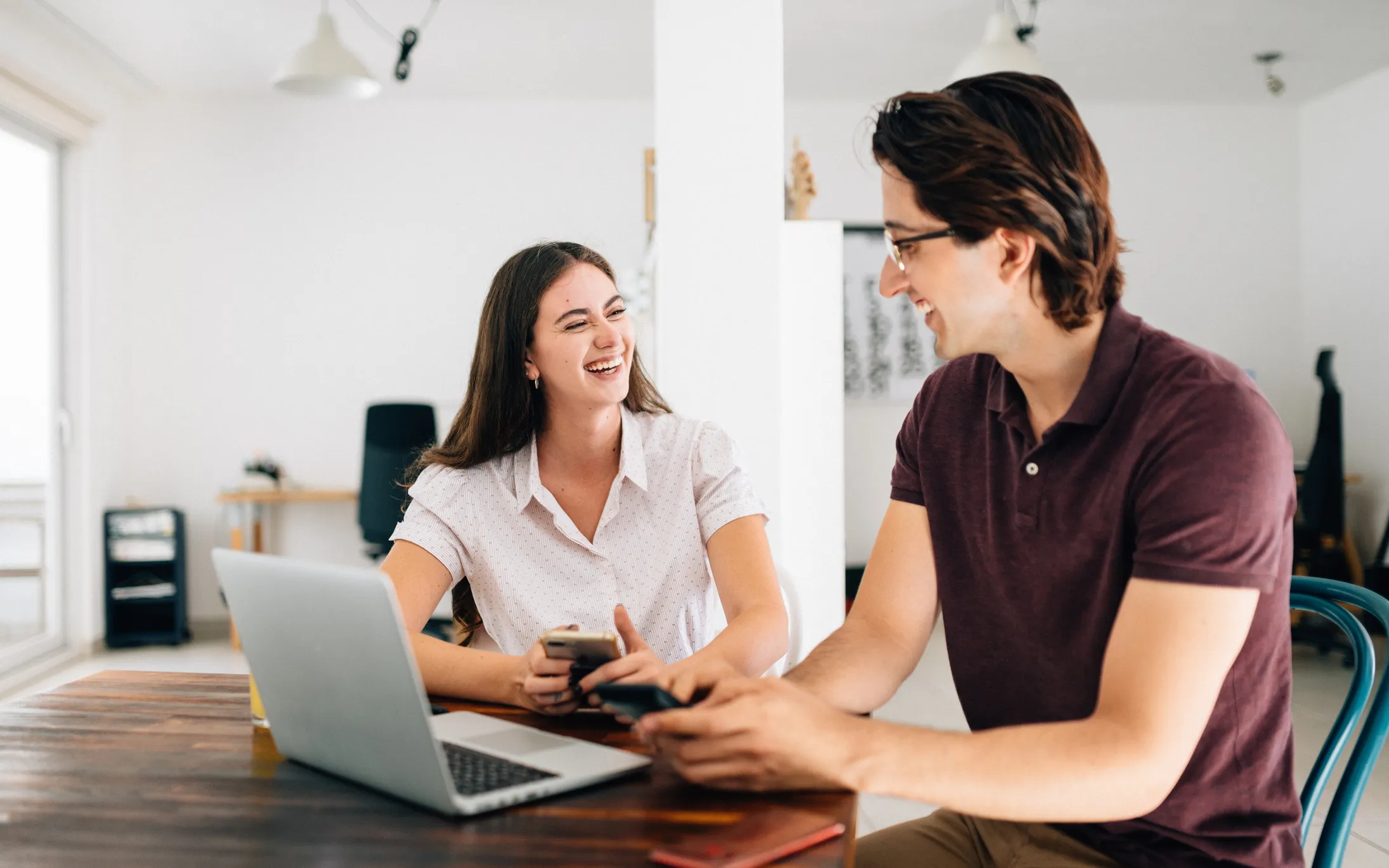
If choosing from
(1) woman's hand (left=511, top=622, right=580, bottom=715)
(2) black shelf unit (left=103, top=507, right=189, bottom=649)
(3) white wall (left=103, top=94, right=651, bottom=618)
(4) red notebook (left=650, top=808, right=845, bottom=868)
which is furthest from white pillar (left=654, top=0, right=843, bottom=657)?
(2) black shelf unit (left=103, top=507, right=189, bottom=649)

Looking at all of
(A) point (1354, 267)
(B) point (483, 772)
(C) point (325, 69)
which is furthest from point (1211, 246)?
(B) point (483, 772)

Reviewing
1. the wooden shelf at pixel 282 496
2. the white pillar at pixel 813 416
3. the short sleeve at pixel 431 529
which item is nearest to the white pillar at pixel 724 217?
the white pillar at pixel 813 416

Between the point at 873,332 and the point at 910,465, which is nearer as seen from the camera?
the point at 910,465

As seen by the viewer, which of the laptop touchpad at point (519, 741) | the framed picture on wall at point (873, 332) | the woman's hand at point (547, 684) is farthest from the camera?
the framed picture on wall at point (873, 332)

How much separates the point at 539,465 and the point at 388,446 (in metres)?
3.30

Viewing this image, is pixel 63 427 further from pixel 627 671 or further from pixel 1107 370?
pixel 1107 370

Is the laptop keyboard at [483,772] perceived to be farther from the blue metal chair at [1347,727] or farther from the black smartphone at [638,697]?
the blue metal chair at [1347,727]

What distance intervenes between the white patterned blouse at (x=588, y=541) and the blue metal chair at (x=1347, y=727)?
79 centimetres

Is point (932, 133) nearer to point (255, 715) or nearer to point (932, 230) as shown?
point (932, 230)

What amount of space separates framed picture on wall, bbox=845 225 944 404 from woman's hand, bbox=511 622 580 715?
16.9 feet

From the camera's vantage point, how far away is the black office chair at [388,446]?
16.0 feet

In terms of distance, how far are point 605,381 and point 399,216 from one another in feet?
14.7

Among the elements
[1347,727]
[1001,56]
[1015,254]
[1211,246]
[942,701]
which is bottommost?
[942,701]

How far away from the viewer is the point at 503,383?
179 cm
